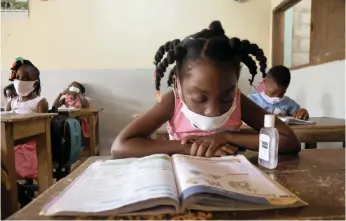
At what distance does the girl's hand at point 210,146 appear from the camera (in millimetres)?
865

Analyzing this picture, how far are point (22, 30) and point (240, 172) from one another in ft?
13.0

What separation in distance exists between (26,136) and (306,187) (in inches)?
65.3

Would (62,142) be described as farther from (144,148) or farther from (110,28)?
(110,28)

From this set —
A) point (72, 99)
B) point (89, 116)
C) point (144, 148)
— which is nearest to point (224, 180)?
point (144, 148)

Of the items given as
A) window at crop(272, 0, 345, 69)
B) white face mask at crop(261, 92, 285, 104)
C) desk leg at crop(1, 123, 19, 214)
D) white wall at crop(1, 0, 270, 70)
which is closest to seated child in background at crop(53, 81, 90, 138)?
white wall at crop(1, 0, 270, 70)

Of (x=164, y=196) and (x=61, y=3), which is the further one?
(x=61, y=3)

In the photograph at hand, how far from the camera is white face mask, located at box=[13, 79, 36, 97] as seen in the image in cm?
260

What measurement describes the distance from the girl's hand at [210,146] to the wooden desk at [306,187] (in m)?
0.08

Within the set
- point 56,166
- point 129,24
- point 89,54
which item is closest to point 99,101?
point 89,54

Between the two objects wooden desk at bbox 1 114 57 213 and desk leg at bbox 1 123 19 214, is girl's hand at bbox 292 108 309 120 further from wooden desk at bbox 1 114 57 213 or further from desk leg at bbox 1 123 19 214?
desk leg at bbox 1 123 19 214

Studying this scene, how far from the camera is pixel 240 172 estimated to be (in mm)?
652

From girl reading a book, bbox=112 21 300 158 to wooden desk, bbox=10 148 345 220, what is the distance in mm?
99

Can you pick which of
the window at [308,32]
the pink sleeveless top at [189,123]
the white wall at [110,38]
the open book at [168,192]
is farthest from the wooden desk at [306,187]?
the white wall at [110,38]

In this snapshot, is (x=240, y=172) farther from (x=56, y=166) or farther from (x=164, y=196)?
(x=56, y=166)
